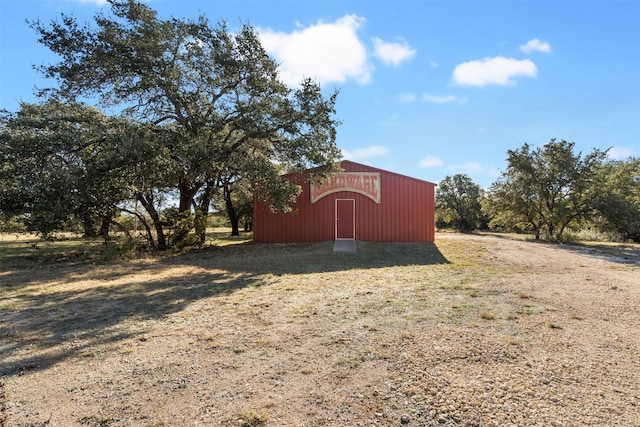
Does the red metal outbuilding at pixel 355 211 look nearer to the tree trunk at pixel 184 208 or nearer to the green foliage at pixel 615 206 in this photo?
the tree trunk at pixel 184 208

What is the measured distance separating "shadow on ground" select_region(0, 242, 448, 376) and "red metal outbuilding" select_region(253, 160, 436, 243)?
997 millimetres

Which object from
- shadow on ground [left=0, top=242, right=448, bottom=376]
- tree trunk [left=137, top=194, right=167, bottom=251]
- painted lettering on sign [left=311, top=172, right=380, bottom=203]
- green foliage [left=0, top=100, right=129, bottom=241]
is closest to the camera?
shadow on ground [left=0, top=242, right=448, bottom=376]

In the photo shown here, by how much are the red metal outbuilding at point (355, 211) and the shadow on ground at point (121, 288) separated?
39.3 inches

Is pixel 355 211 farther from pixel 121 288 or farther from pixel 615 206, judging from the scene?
pixel 615 206

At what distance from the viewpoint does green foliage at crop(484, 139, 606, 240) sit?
17.3m

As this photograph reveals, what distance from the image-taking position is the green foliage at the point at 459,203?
2972cm

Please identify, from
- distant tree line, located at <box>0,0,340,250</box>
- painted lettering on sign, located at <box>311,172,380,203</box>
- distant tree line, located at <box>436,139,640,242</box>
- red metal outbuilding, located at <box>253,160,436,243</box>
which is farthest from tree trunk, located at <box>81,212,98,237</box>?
distant tree line, located at <box>436,139,640,242</box>

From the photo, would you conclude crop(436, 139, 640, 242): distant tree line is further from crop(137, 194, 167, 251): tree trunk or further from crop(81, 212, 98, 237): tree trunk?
crop(81, 212, 98, 237): tree trunk

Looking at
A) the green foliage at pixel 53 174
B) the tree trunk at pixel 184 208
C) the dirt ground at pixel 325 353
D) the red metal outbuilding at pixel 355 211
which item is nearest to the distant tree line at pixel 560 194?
the red metal outbuilding at pixel 355 211

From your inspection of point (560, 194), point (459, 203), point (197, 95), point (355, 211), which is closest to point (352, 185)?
point (355, 211)

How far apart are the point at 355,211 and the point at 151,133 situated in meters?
8.33

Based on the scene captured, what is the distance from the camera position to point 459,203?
98.7 ft

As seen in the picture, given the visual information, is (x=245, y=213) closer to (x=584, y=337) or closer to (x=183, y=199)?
(x=183, y=199)

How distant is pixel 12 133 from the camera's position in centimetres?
1062
